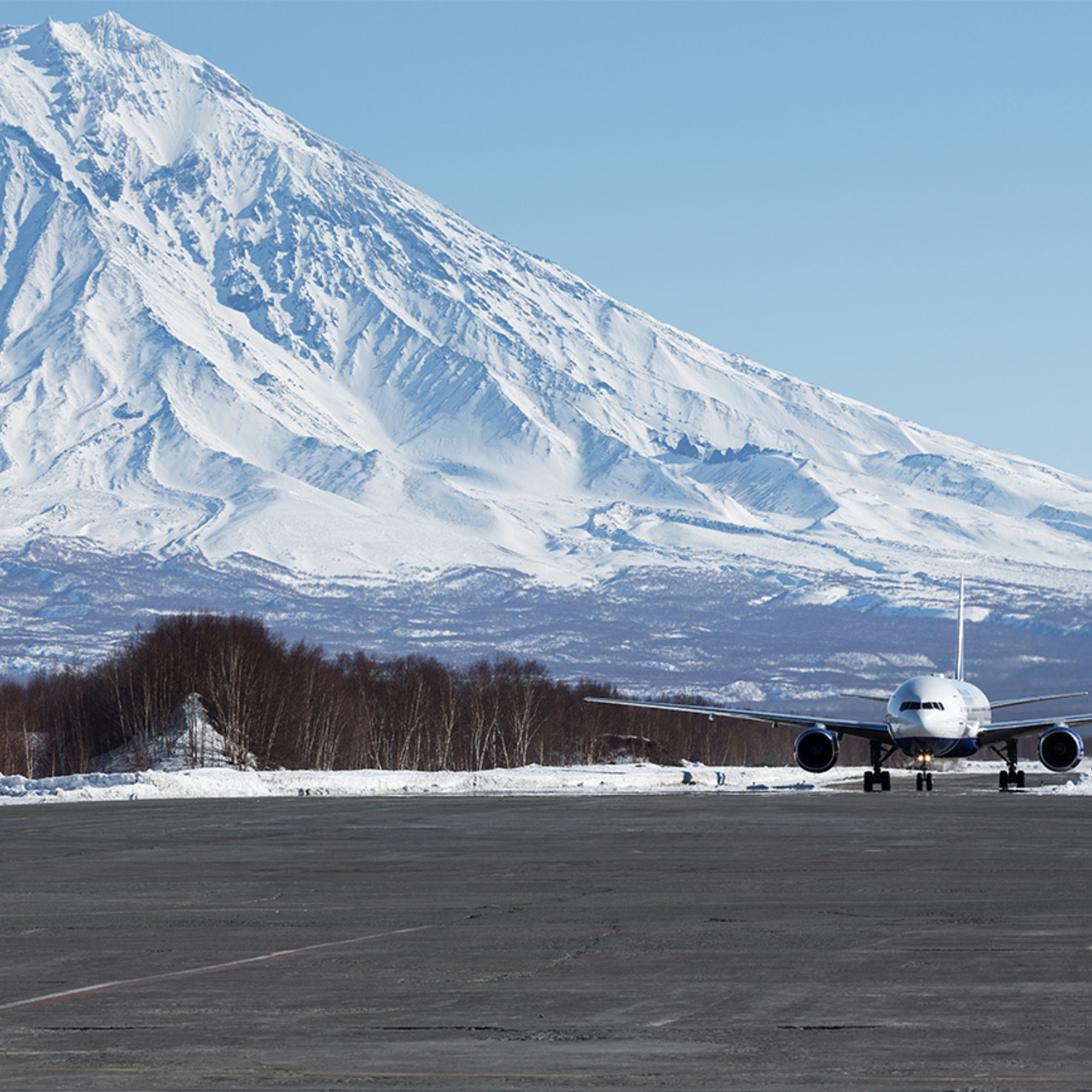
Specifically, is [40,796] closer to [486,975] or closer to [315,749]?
[486,975]

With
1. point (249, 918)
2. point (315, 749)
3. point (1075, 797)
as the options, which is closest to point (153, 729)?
point (315, 749)

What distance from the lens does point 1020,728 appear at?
2507 inches

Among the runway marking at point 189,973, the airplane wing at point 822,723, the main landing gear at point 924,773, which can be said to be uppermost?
the airplane wing at point 822,723

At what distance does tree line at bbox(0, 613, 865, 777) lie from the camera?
11488cm

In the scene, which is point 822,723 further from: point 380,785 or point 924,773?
point 380,785

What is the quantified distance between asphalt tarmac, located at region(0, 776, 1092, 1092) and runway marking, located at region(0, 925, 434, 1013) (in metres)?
0.06

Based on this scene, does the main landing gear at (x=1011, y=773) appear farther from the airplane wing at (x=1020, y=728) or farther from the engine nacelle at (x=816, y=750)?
the engine nacelle at (x=816, y=750)

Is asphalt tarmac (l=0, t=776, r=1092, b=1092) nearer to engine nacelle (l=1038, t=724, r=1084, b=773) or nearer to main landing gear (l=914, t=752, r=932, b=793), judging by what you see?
main landing gear (l=914, t=752, r=932, b=793)

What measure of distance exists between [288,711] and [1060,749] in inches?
2594

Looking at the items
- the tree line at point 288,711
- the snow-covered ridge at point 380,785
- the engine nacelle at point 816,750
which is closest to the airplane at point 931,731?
the engine nacelle at point 816,750

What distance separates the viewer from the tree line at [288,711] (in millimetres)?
114875

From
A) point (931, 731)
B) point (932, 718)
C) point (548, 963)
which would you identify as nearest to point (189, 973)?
point (548, 963)

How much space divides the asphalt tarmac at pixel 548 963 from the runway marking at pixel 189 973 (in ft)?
0.19

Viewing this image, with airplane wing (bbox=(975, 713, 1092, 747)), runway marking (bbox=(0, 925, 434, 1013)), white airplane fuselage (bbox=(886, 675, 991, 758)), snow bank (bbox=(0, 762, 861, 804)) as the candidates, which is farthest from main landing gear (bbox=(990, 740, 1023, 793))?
runway marking (bbox=(0, 925, 434, 1013))
